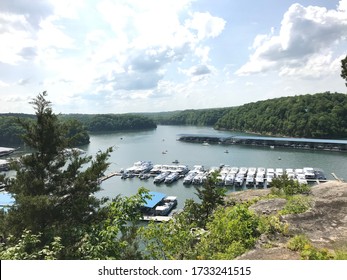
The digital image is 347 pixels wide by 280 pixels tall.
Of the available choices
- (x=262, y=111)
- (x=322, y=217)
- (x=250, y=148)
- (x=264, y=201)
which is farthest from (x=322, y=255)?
(x=262, y=111)

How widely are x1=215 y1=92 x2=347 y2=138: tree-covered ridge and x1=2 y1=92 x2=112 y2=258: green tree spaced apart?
7898 cm

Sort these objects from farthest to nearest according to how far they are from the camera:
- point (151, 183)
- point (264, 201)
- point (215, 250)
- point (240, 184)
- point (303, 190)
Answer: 1. point (151, 183)
2. point (240, 184)
3. point (303, 190)
4. point (264, 201)
5. point (215, 250)

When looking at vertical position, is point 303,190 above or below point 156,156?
above

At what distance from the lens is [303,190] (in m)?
12.4

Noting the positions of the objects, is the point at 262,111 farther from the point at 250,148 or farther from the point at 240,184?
the point at 240,184

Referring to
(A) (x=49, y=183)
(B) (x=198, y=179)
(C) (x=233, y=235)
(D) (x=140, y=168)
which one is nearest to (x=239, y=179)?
(B) (x=198, y=179)

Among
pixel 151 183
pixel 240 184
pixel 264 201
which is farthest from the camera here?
pixel 151 183

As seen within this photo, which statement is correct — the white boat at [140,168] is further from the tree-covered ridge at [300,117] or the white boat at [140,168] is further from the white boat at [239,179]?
the tree-covered ridge at [300,117]

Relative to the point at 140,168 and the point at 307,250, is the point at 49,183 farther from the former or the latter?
the point at 140,168

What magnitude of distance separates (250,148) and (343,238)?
2308 inches

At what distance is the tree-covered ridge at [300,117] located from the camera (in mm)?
77875

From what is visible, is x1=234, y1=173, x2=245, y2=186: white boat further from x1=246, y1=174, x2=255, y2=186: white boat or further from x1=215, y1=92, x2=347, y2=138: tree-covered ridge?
x1=215, y1=92, x2=347, y2=138: tree-covered ridge

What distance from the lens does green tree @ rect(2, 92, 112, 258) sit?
8.02 m

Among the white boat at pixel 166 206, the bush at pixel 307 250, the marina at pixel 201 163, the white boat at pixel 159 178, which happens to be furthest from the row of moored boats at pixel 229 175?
the bush at pixel 307 250
